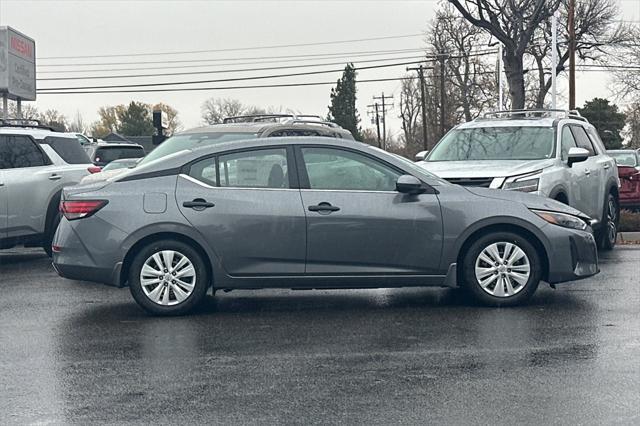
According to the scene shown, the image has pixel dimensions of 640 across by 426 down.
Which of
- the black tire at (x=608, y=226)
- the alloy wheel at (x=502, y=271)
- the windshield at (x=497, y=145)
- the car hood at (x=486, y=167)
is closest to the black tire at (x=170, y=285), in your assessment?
the alloy wheel at (x=502, y=271)

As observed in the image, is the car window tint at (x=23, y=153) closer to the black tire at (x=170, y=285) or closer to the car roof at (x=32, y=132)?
the car roof at (x=32, y=132)

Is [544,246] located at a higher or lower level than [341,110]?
lower

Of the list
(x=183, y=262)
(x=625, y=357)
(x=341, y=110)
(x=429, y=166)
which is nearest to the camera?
(x=625, y=357)

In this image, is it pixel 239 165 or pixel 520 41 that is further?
pixel 520 41

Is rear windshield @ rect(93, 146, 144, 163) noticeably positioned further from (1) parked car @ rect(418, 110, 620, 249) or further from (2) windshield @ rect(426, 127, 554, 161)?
(2) windshield @ rect(426, 127, 554, 161)

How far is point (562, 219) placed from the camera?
900 cm

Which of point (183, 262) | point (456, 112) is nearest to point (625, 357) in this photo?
point (183, 262)

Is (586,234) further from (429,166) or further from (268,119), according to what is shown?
(268,119)

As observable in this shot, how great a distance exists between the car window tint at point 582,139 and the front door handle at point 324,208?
586cm

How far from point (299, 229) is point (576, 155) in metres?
5.00

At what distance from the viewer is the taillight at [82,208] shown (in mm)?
8602

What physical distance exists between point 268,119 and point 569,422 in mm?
10581

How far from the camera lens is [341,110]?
98.1 m

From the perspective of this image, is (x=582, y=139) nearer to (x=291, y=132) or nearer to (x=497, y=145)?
(x=497, y=145)
